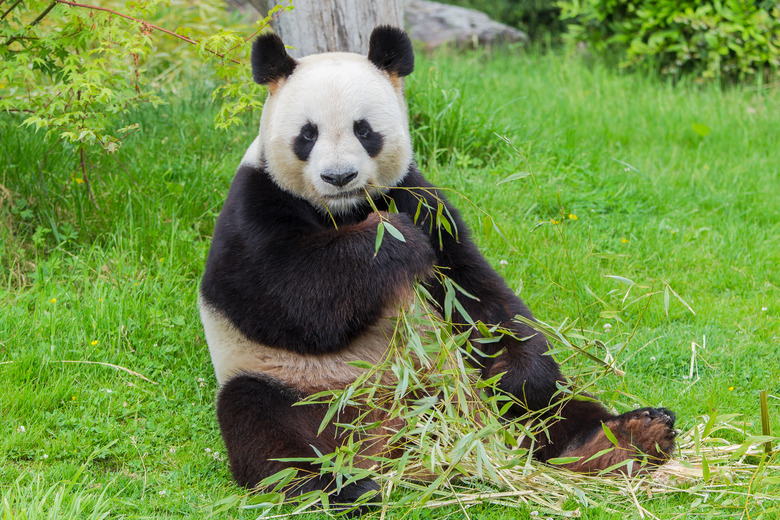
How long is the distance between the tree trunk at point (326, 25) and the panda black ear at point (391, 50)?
1.67 metres

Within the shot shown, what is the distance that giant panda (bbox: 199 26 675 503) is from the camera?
3164 millimetres

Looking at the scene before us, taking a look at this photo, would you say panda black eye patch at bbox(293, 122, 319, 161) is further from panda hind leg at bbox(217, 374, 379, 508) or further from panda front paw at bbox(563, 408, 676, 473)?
panda front paw at bbox(563, 408, 676, 473)

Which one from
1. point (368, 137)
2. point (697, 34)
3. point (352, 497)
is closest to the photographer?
point (352, 497)

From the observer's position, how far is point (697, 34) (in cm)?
808

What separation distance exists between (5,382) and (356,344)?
1.74 metres

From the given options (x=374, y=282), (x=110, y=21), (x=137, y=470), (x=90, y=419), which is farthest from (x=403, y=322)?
(x=110, y=21)

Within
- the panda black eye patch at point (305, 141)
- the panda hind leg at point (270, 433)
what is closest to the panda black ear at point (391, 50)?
the panda black eye patch at point (305, 141)

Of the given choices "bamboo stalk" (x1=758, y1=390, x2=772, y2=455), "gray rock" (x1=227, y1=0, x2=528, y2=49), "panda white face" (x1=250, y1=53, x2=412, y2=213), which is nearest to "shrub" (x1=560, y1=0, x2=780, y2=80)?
"gray rock" (x1=227, y1=0, x2=528, y2=49)

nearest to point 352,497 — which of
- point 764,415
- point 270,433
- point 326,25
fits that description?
point 270,433

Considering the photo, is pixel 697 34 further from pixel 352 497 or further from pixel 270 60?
pixel 352 497

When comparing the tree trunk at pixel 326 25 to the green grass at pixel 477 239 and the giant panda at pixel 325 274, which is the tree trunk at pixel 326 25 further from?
the giant panda at pixel 325 274

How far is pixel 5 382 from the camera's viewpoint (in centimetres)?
371

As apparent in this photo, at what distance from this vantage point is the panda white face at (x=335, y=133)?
3.14 metres

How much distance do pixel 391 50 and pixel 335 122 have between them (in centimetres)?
52
